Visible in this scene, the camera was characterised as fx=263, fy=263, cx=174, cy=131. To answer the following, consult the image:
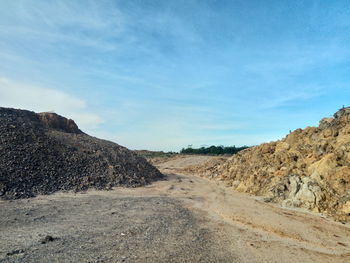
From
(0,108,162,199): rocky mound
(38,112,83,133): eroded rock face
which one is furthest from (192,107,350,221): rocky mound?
(38,112,83,133): eroded rock face

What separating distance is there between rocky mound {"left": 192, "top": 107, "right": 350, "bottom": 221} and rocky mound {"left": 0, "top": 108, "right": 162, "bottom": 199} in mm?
6146

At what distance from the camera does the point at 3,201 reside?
866 cm

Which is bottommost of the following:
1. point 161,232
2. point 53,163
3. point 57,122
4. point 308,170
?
point 161,232

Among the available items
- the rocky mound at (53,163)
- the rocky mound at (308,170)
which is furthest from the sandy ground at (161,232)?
the rocky mound at (53,163)

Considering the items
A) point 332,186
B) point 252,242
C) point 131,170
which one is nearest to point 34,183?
point 131,170

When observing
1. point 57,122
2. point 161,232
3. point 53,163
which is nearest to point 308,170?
point 161,232

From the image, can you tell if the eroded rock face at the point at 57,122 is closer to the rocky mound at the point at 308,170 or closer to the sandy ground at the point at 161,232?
the sandy ground at the point at 161,232

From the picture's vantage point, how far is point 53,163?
12.4 metres

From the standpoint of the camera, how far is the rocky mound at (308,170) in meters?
8.62

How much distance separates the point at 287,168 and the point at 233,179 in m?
4.49

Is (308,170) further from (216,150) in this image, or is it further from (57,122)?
(216,150)

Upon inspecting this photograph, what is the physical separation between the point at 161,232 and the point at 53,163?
27.5ft

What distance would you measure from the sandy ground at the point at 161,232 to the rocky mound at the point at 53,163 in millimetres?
1491

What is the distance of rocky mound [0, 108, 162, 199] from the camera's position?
10.5 metres
